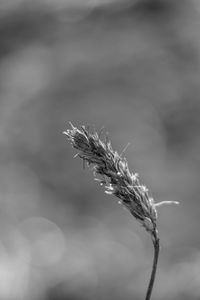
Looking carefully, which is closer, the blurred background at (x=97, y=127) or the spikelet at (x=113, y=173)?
the spikelet at (x=113, y=173)

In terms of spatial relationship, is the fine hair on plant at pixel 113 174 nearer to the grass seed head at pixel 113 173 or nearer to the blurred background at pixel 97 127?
the grass seed head at pixel 113 173

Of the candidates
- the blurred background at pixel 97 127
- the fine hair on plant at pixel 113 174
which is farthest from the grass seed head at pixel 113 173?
the blurred background at pixel 97 127

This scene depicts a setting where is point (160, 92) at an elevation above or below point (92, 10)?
below

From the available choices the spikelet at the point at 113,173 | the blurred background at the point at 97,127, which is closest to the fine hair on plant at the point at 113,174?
the spikelet at the point at 113,173

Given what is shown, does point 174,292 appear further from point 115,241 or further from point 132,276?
point 115,241

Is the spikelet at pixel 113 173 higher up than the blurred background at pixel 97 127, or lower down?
lower down

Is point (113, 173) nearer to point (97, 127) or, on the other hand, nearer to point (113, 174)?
point (113, 174)

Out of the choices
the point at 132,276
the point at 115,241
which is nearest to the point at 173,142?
the point at 115,241
